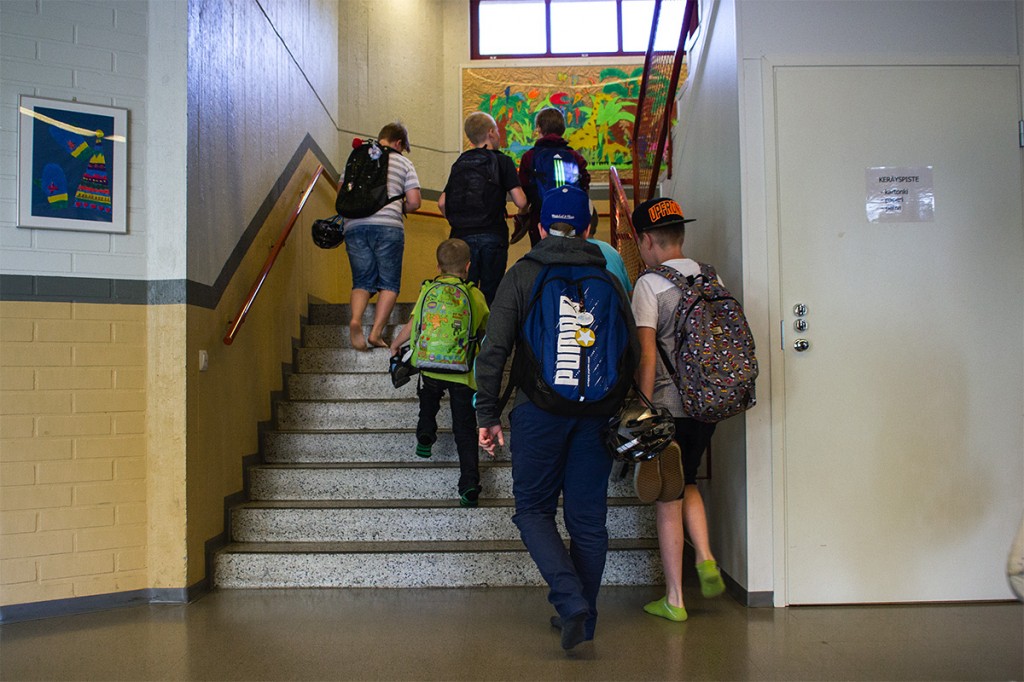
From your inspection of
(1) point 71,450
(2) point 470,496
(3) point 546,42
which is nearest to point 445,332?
(2) point 470,496

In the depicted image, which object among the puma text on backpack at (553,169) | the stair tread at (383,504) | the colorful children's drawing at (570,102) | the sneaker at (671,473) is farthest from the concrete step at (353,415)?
the colorful children's drawing at (570,102)

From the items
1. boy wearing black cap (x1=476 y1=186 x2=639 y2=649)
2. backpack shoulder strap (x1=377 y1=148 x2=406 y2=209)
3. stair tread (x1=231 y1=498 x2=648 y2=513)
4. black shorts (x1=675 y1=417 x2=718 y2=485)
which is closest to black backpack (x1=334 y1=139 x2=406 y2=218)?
backpack shoulder strap (x1=377 y1=148 x2=406 y2=209)

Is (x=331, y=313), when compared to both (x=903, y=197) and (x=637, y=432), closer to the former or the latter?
(x=637, y=432)

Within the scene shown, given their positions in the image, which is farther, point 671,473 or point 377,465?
point 377,465

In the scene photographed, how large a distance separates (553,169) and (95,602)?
321cm

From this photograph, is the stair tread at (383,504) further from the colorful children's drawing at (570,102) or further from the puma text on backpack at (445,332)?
Answer: the colorful children's drawing at (570,102)

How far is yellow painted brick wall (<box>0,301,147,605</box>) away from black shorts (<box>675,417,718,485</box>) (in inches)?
91.3

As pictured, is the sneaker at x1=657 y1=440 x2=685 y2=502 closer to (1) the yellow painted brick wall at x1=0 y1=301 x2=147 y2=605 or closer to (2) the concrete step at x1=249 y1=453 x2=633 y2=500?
Result: (2) the concrete step at x1=249 y1=453 x2=633 y2=500

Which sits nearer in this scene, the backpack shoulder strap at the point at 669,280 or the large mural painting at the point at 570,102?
the backpack shoulder strap at the point at 669,280

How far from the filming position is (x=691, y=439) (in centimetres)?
336

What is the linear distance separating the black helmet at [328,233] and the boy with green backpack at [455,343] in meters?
1.45

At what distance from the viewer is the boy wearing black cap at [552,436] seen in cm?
286

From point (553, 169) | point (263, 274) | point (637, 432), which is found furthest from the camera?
point (553, 169)

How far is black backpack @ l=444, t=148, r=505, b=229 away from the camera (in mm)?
4703
